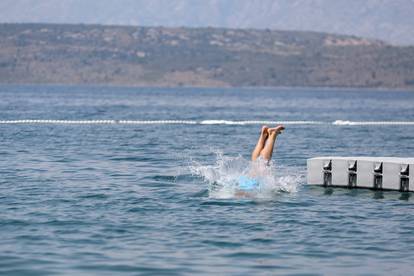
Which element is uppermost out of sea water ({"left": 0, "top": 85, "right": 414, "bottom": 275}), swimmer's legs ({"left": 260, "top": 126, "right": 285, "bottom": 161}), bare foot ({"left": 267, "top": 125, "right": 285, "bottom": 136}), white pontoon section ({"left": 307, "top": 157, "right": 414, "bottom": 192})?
bare foot ({"left": 267, "top": 125, "right": 285, "bottom": 136})

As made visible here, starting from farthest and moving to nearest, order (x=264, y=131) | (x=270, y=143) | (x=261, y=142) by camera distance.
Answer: (x=261, y=142) → (x=270, y=143) → (x=264, y=131)

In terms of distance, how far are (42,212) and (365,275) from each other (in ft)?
26.5

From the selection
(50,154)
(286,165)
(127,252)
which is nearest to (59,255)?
(127,252)

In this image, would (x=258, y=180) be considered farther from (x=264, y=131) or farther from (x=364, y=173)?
(x=364, y=173)

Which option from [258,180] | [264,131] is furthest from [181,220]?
[258,180]

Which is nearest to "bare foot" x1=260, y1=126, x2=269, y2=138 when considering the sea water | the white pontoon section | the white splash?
the white splash

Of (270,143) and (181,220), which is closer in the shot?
(181,220)

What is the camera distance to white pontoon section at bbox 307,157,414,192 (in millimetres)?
26391

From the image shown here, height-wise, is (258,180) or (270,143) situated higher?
(270,143)

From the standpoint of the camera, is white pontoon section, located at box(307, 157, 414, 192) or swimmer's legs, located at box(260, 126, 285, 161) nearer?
swimmer's legs, located at box(260, 126, 285, 161)

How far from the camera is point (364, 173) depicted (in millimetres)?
27016

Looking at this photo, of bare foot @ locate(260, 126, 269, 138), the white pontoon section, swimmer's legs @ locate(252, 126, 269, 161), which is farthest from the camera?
the white pontoon section

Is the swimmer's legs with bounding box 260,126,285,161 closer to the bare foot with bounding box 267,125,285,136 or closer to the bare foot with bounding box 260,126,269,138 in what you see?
the bare foot with bounding box 267,125,285,136

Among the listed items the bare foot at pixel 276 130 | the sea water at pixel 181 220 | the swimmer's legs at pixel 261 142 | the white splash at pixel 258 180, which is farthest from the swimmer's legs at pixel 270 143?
the sea water at pixel 181 220
